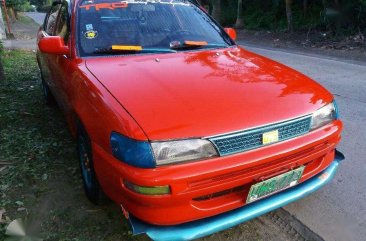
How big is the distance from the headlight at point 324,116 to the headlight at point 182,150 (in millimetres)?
814

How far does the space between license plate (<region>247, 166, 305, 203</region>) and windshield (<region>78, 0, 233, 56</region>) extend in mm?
1520

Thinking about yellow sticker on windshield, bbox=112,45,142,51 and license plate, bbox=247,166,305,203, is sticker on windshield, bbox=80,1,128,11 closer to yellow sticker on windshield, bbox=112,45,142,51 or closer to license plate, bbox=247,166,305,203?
yellow sticker on windshield, bbox=112,45,142,51

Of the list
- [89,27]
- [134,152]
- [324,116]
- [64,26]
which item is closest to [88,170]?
[134,152]

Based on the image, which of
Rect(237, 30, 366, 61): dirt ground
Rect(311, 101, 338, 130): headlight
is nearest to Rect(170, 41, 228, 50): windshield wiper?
Rect(311, 101, 338, 130): headlight

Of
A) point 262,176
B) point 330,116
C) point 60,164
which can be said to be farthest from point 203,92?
point 60,164

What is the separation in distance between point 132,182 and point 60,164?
194 cm

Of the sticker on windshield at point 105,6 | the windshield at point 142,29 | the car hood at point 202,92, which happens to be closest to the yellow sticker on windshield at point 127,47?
the windshield at point 142,29

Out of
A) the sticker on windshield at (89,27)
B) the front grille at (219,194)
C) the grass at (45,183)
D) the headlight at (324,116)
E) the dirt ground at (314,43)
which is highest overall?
the sticker on windshield at (89,27)

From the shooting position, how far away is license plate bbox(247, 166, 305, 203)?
2.32 meters

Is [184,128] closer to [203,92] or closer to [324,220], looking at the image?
[203,92]

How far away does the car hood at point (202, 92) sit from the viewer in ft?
7.32

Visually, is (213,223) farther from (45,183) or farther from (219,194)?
(45,183)

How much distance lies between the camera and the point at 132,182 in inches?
84.0

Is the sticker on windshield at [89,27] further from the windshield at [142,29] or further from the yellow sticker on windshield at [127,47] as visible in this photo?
the yellow sticker on windshield at [127,47]
